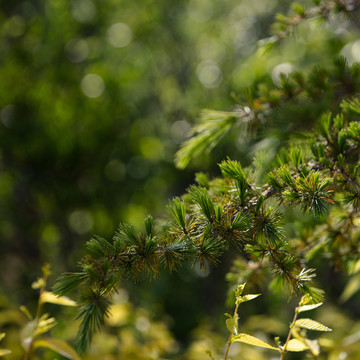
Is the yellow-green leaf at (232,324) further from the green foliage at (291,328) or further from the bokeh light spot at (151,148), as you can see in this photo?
the bokeh light spot at (151,148)

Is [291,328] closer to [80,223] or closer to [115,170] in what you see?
[115,170]

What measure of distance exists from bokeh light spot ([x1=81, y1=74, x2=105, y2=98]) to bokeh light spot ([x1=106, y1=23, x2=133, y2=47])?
1.66ft

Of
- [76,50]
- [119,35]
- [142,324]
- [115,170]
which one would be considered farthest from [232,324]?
[119,35]

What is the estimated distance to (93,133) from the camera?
6.21 ft

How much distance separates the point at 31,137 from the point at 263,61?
3.99 feet

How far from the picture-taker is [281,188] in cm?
50

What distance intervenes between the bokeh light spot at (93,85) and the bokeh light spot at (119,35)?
1.66 feet

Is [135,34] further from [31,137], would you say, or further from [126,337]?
[126,337]

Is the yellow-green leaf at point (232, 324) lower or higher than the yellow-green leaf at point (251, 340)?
higher

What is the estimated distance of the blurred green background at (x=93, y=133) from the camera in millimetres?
1831

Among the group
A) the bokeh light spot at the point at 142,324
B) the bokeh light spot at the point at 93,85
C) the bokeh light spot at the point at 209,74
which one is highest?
the bokeh light spot at the point at 93,85

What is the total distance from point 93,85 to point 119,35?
2.41 ft

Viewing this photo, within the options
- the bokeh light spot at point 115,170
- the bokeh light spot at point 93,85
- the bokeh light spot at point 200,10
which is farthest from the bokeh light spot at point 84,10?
the bokeh light spot at point 115,170

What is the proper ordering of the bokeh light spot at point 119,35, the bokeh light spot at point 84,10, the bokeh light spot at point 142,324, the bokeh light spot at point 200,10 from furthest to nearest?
the bokeh light spot at point 200,10 < the bokeh light spot at point 119,35 < the bokeh light spot at point 84,10 < the bokeh light spot at point 142,324
